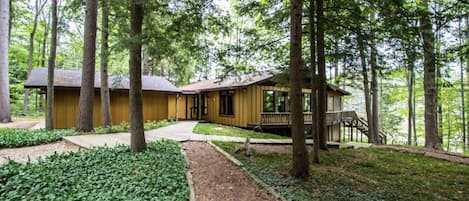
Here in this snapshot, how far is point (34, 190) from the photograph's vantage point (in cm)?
393

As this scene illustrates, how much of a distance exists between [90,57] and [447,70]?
11339 mm

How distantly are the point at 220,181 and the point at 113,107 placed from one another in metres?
11.3

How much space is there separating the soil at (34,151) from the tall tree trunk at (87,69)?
1.48 metres

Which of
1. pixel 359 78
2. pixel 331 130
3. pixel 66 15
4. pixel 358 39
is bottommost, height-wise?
pixel 331 130

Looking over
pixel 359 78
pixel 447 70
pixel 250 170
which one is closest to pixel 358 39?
pixel 359 78

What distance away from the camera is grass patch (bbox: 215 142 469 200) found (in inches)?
163

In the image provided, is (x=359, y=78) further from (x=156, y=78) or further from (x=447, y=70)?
(x=156, y=78)

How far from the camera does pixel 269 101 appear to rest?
14.8m

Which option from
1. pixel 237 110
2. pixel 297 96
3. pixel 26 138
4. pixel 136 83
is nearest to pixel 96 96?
pixel 26 138

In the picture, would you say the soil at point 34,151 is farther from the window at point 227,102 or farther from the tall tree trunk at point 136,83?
the window at point 227,102

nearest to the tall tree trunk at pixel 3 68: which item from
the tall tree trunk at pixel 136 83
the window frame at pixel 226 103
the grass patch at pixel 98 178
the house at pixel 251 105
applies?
the house at pixel 251 105

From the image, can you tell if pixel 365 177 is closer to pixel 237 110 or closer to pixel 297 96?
pixel 297 96

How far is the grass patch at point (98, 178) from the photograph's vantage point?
12.3 feet

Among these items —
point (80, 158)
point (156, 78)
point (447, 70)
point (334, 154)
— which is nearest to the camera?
point (80, 158)
